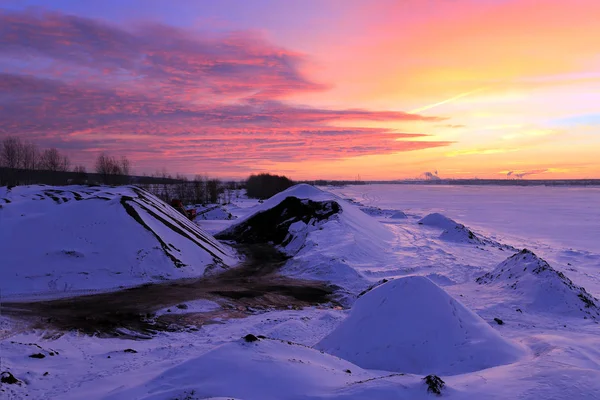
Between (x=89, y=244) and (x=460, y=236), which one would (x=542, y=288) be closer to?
(x=460, y=236)

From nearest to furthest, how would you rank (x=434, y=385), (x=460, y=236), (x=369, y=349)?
(x=434, y=385) → (x=369, y=349) → (x=460, y=236)

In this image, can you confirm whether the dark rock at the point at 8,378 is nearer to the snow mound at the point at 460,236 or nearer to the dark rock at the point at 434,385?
the dark rock at the point at 434,385

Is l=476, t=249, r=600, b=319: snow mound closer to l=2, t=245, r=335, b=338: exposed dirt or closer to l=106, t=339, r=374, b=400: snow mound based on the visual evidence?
l=2, t=245, r=335, b=338: exposed dirt

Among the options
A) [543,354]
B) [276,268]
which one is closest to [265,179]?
[276,268]

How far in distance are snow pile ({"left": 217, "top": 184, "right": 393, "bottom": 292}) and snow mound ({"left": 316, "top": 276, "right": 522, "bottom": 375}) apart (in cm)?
586

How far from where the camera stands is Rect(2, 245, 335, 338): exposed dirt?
9461 mm

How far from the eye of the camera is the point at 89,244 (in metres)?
14.6

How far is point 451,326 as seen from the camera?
721cm

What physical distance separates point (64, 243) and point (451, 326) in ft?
45.0

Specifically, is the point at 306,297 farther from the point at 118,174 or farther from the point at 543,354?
the point at 118,174

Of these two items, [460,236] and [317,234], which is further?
[460,236]

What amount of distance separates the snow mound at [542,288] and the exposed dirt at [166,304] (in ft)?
19.6

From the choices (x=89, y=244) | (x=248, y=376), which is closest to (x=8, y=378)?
(x=248, y=376)

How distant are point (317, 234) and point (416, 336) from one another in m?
14.4
